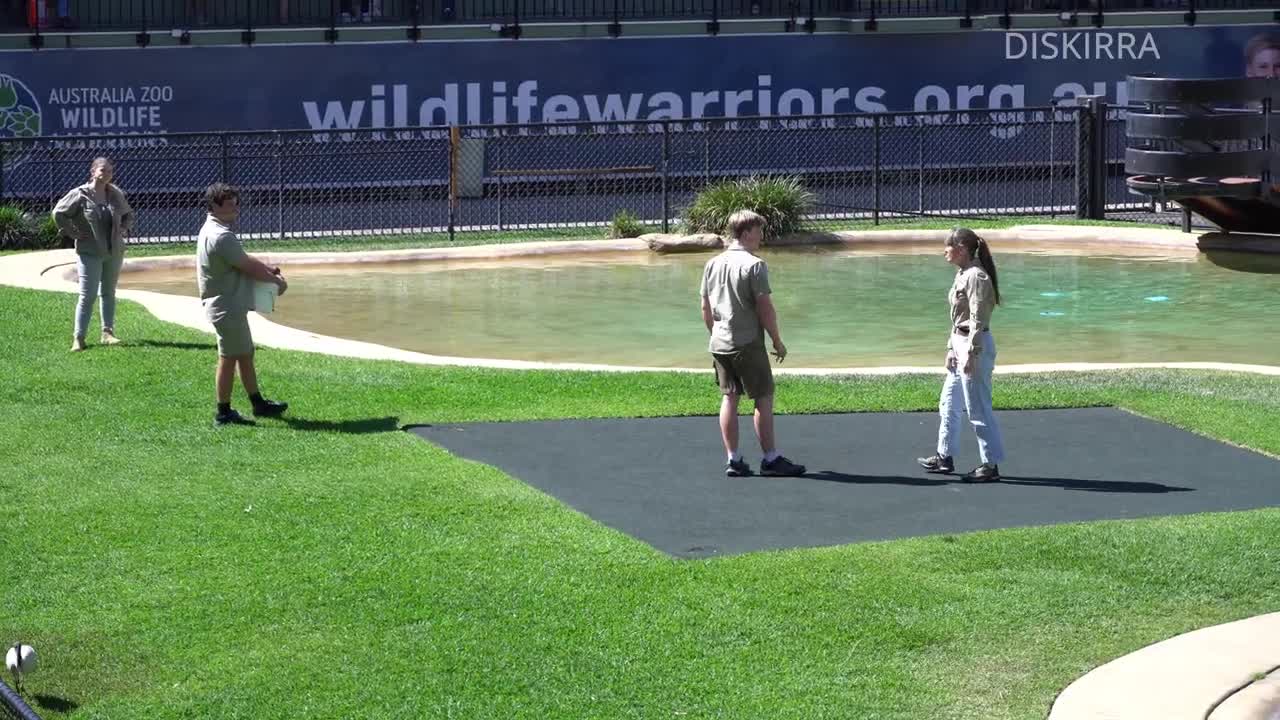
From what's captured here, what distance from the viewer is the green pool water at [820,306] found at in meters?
16.3

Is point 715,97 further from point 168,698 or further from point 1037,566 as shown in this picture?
point 168,698

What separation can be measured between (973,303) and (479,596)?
359 centimetres

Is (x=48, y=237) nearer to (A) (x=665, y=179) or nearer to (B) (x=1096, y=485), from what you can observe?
(A) (x=665, y=179)

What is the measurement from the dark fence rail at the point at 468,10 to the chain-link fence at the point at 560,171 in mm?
1961

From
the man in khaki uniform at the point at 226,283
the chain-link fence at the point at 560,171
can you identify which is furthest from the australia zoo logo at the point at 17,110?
the man in khaki uniform at the point at 226,283

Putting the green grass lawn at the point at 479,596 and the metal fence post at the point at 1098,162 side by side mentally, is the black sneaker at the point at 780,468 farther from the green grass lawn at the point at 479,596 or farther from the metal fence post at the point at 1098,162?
the metal fence post at the point at 1098,162

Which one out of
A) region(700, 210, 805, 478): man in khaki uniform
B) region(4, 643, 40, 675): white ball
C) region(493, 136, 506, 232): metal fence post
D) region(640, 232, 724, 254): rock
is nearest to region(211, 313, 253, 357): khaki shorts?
region(700, 210, 805, 478): man in khaki uniform

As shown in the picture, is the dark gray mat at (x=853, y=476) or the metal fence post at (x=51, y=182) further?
the metal fence post at (x=51, y=182)

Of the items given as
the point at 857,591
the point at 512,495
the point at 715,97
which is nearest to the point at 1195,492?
the point at 857,591

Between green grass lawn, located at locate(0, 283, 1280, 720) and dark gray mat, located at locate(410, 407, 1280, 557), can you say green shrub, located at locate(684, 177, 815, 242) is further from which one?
green grass lawn, located at locate(0, 283, 1280, 720)

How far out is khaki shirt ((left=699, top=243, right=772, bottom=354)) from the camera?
1034 cm

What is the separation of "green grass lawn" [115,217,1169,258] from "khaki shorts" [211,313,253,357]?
11323 millimetres

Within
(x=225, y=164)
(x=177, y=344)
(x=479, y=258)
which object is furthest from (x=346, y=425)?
(x=225, y=164)

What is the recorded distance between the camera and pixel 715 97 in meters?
29.6
